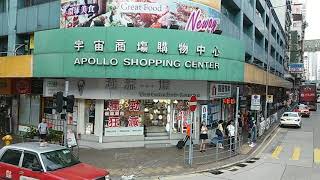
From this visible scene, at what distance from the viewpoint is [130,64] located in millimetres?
20281

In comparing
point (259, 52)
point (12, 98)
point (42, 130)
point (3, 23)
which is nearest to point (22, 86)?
point (12, 98)

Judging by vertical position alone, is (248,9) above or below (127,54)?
above

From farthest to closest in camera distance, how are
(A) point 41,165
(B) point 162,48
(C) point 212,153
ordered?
1. (C) point 212,153
2. (B) point 162,48
3. (A) point 41,165

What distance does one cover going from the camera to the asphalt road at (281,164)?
646 inches

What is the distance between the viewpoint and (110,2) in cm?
2136

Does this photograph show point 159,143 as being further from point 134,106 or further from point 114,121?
point 114,121

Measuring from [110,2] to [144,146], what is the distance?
7.86 meters

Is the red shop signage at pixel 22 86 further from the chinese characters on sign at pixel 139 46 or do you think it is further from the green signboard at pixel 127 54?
the chinese characters on sign at pixel 139 46

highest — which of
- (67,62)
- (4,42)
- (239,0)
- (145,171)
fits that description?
(239,0)

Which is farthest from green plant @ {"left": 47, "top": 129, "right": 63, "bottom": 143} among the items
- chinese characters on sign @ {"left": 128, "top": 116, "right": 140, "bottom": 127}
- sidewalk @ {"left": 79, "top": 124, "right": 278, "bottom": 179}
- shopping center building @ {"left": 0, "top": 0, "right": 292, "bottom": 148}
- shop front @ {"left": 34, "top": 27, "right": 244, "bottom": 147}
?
chinese characters on sign @ {"left": 128, "top": 116, "right": 140, "bottom": 127}

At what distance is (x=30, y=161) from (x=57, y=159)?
77 centimetres

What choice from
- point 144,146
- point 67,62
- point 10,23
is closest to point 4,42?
point 10,23

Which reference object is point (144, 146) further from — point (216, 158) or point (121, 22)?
point (121, 22)

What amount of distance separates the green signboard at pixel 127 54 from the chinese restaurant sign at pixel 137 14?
120 cm
